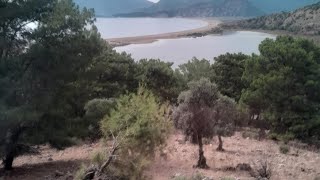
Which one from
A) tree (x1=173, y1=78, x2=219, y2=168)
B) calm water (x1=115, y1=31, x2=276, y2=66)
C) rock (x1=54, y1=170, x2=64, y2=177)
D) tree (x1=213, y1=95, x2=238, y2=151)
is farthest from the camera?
calm water (x1=115, y1=31, x2=276, y2=66)

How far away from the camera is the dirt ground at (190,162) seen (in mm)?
21203

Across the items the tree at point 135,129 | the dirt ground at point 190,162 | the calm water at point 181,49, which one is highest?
the tree at point 135,129

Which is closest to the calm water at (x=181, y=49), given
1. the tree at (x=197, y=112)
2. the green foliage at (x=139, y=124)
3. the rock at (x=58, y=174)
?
the tree at (x=197, y=112)

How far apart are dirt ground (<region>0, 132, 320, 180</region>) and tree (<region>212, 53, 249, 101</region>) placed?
1170 cm

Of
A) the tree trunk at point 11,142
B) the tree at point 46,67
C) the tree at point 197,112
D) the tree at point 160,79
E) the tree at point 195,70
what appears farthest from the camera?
the tree at point 195,70

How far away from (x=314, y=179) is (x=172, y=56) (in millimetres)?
62926

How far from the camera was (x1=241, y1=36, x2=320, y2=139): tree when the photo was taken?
34719 millimetres

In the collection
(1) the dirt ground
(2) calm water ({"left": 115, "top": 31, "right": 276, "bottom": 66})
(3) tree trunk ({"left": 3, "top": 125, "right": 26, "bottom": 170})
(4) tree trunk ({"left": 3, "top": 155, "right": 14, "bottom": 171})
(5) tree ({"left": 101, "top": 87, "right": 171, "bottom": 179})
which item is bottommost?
(2) calm water ({"left": 115, "top": 31, "right": 276, "bottom": 66})

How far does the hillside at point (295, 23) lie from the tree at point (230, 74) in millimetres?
83472

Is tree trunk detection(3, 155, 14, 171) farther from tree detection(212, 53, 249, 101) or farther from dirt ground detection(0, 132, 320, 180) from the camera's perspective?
tree detection(212, 53, 249, 101)

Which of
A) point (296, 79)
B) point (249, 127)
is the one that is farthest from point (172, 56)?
point (296, 79)

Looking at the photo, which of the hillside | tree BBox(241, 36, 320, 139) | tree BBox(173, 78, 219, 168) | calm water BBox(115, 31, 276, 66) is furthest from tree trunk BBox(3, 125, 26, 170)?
the hillside

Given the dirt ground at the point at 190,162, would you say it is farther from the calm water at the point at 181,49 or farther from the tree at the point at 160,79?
the calm water at the point at 181,49

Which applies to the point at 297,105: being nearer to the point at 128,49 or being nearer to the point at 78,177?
the point at 78,177
